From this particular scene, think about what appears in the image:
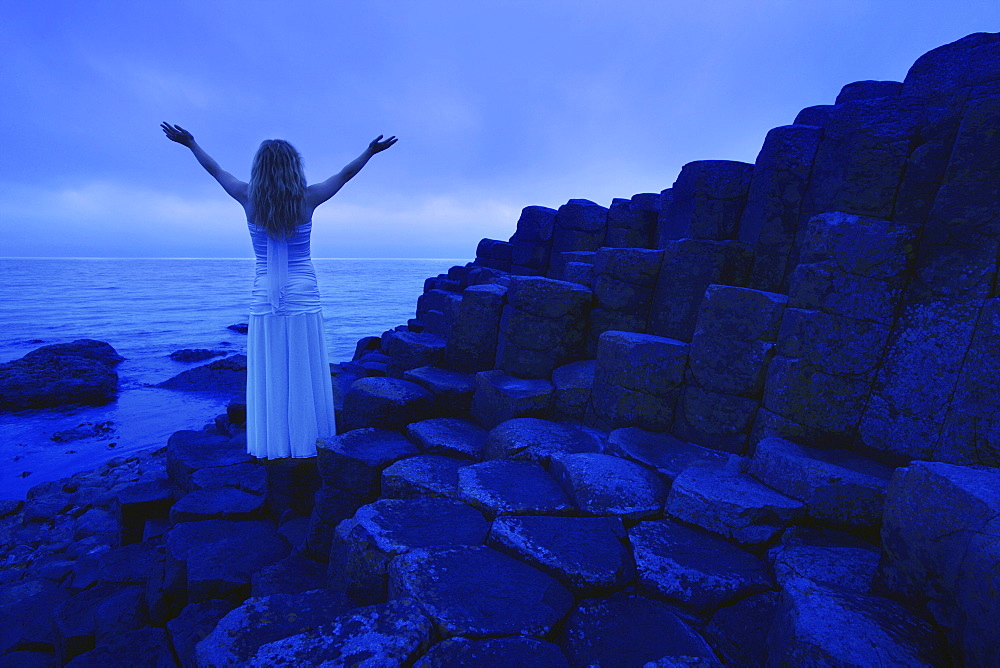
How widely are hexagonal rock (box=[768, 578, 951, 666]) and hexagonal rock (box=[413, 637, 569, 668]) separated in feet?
2.60

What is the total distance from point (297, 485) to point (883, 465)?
444cm

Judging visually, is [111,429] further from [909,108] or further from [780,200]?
[909,108]

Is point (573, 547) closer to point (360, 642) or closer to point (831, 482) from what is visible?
point (360, 642)

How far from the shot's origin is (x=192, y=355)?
1633 cm

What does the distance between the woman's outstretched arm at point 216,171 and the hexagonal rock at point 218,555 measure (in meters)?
2.66

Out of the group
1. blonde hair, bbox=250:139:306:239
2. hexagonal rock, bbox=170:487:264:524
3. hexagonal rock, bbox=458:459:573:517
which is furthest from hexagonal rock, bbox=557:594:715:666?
hexagonal rock, bbox=170:487:264:524

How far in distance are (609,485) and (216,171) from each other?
336 centimetres

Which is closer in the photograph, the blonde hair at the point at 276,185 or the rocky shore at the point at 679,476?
the rocky shore at the point at 679,476

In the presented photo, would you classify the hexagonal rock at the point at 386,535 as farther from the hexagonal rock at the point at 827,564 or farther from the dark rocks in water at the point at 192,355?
the dark rocks in water at the point at 192,355

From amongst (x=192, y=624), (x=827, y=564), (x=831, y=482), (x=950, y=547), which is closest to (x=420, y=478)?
(x=192, y=624)

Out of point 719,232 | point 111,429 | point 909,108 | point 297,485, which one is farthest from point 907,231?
point 111,429

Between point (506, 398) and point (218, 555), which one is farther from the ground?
point (506, 398)

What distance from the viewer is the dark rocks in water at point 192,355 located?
16047 mm

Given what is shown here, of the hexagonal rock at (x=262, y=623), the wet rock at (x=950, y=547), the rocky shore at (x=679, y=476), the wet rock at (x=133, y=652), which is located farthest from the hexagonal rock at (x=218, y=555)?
the wet rock at (x=950, y=547)
